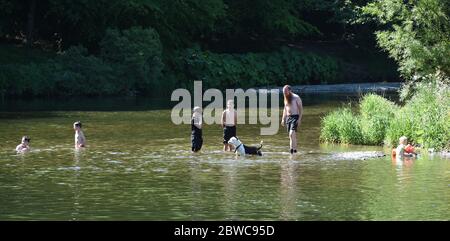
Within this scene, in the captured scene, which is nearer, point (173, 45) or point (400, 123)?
point (400, 123)

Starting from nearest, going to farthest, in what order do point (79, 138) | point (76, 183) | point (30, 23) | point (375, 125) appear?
point (76, 183) → point (79, 138) → point (375, 125) → point (30, 23)

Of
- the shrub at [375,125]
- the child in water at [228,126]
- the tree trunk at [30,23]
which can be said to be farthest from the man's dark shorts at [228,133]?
the tree trunk at [30,23]

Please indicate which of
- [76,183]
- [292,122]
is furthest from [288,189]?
[292,122]

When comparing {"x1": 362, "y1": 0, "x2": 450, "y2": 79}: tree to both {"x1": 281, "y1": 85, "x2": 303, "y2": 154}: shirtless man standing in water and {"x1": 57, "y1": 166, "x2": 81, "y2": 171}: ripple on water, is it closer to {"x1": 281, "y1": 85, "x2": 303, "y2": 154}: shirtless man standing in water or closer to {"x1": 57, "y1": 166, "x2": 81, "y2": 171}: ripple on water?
{"x1": 281, "y1": 85, "x2": 303, "y2": 154}: shirtless man standing in water

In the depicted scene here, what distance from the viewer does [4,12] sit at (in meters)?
57.7

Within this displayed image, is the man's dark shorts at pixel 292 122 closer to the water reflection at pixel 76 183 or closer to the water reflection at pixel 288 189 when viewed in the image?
the water reflection at pixel 288 189

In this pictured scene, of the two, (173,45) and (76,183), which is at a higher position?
(173,45)

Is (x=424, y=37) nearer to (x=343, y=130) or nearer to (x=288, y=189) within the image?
(x=343, y=130)

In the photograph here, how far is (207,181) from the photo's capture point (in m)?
21.4

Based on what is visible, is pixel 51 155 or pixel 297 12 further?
pixel 297 12

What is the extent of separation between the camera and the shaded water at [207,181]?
17688mm
